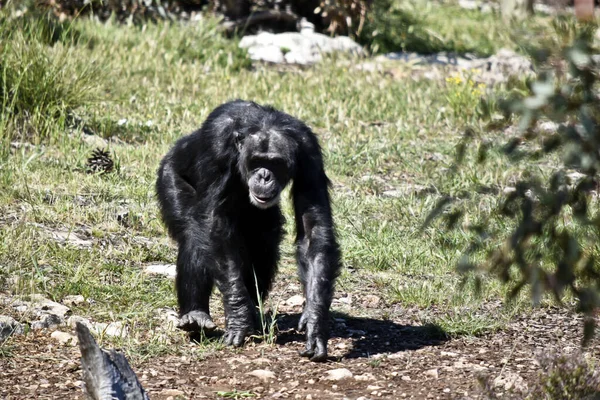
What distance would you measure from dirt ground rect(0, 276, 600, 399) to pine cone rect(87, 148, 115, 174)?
263 centimetres

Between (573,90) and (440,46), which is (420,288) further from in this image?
(440,46)

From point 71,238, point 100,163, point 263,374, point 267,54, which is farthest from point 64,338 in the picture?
point 267,54

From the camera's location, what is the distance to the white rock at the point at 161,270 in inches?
226

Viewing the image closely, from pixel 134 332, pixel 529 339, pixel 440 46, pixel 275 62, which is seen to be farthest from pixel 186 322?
pixel 440 46

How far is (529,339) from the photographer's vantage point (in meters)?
4.97

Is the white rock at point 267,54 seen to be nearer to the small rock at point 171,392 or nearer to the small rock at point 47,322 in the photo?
the small rock at point 47,322

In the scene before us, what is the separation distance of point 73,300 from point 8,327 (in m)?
0.55

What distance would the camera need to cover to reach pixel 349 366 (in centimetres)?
455

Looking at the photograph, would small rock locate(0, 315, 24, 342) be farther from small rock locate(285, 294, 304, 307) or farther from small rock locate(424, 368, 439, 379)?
small rock locate(424, 368, 439, 379)

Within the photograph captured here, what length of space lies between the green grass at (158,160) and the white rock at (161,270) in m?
0.09

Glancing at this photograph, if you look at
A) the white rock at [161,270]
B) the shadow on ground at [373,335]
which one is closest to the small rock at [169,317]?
the white rock at [161,270]

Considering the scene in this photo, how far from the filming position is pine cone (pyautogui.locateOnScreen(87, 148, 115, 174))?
7.20 m

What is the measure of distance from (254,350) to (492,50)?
10002 millimetres

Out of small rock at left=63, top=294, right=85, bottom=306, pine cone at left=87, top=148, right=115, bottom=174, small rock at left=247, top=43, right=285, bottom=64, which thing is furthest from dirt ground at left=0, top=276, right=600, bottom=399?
small rock at left=247, top=43, right=285, bottom=64
